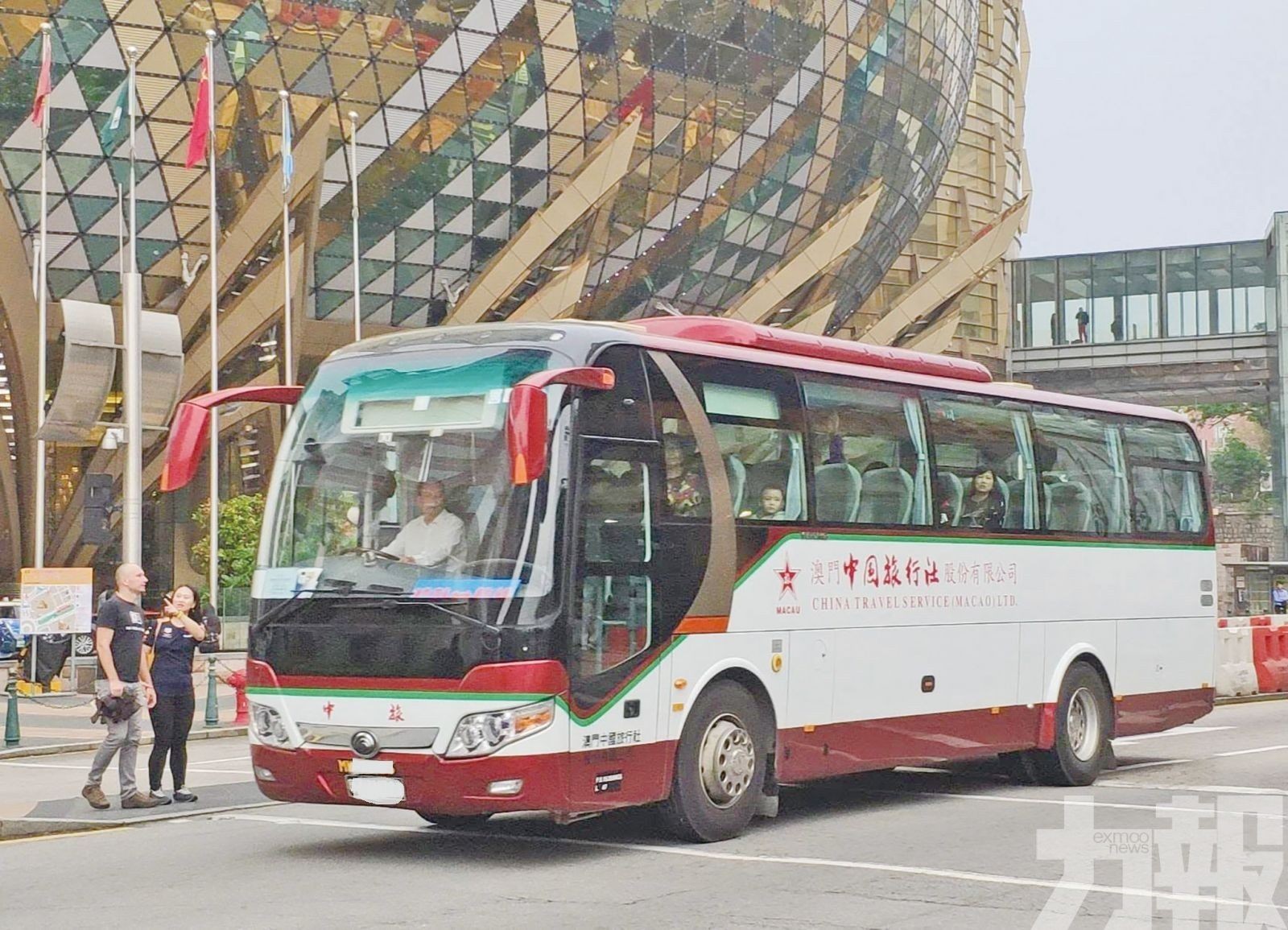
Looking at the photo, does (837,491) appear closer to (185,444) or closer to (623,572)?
(623,572)

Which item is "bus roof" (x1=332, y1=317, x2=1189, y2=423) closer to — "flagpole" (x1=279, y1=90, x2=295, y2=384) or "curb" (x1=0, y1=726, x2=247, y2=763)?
"curb" (x1=0, y1=726, x2=247, y2=763)

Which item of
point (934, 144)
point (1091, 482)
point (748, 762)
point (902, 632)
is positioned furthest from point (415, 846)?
point (934, 144)

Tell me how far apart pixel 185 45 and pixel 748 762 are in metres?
34.0

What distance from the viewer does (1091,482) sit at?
15.3 m

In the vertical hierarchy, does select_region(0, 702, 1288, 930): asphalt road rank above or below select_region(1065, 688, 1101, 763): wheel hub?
below

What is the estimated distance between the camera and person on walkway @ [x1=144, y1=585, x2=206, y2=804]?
13445 mm

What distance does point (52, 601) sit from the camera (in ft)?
87.2

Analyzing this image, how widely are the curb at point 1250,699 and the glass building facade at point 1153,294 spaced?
49.3 meters

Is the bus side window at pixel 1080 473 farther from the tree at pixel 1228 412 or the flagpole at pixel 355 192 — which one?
the tree at pixel 1228 412

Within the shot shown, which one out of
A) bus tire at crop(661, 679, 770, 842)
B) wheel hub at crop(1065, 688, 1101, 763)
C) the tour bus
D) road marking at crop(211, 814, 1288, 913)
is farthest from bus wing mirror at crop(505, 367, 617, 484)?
wheel hub at crop(1065, 688, 1101, 763)

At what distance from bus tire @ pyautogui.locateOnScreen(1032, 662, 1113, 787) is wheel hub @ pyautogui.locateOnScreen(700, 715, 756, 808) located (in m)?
4.13

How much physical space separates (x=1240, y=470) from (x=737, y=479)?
115818 millimetres

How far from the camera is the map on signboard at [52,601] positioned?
86.8 ft

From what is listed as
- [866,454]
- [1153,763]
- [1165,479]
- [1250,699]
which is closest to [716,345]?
[866,454]
